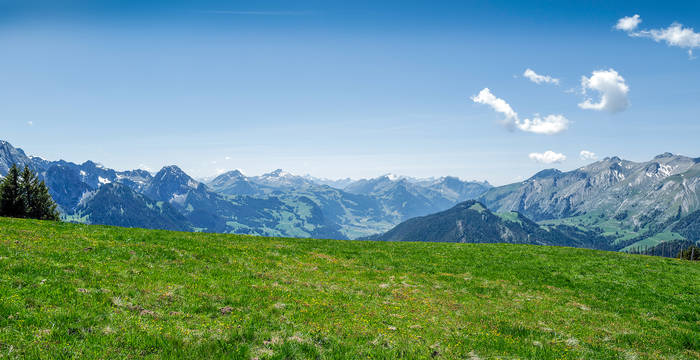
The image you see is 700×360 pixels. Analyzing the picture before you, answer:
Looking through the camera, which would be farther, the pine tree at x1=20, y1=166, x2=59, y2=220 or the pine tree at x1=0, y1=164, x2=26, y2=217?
the pine tree at x1=20, y1=166, x2=59, y2=220

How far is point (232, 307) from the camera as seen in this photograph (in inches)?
592

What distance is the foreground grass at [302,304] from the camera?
37.4 ft

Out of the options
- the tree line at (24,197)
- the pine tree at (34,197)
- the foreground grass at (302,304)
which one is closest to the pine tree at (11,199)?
the tree line at (24,197)

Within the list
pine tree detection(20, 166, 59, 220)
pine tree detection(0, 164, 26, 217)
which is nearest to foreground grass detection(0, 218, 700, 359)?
pine tree detection(0, 164, 26, 217)

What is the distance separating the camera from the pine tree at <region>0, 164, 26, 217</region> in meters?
68.1

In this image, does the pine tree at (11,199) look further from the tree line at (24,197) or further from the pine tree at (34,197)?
the pine tree at (34,197)

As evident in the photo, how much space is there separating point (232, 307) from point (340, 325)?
492 centimetres

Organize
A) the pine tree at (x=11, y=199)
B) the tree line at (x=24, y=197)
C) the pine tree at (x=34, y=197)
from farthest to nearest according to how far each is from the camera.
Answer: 1. the pine tree at (x=34, y=197)
2. the tree line at (x=24, y=197)
3. the pine tree at (x=11, y=199)

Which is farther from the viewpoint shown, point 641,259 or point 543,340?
point 641,259

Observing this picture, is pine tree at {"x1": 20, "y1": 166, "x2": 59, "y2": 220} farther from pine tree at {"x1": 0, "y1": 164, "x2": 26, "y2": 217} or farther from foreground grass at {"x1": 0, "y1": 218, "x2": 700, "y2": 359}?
foreground grass at {"x1": 0, "y1": 218, "x2": 700, "y2": 359}

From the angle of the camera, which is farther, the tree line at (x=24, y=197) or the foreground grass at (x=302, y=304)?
the tree line at (x=24, y=197)

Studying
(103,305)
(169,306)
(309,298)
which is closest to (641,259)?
(309,298)

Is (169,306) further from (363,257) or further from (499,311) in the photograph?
(363,257)

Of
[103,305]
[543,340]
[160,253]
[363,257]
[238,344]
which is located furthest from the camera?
[363,257]
